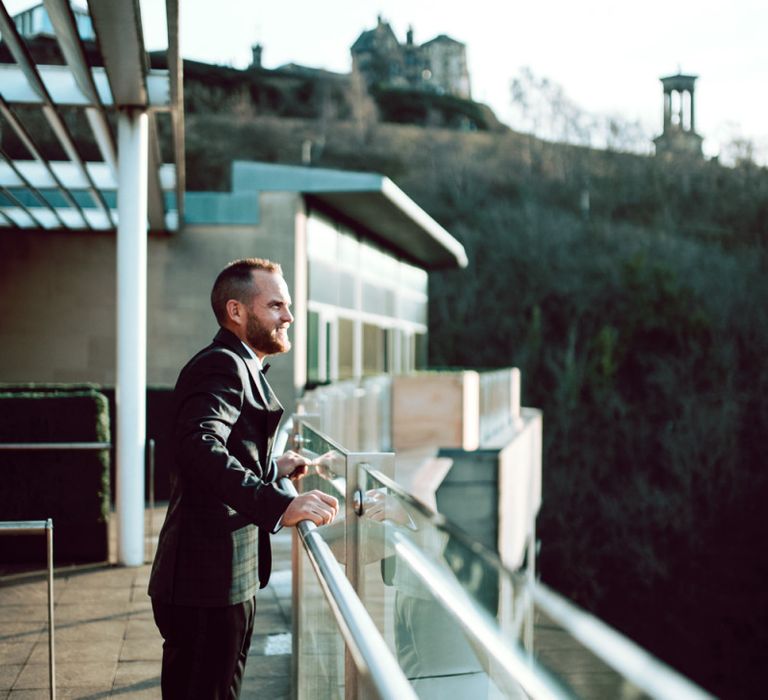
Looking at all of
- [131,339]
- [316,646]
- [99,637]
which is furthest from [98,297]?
[316,646]

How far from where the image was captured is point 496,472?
1650 centimetres

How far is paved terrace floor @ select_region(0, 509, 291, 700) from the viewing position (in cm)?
530

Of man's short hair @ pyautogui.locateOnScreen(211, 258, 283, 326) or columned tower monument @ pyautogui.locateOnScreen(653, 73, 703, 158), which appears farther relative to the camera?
columned tower monument @ pyautogui.locateOnScreen(653, 73, 703, 158)

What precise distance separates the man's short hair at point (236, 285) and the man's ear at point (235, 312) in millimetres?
11

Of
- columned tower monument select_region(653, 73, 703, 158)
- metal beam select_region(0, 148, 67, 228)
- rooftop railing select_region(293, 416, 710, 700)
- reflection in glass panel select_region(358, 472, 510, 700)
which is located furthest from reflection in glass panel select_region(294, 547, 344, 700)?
columned tower monument select_region(653, 73, 703, 158)

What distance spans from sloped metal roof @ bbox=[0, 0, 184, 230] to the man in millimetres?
4002

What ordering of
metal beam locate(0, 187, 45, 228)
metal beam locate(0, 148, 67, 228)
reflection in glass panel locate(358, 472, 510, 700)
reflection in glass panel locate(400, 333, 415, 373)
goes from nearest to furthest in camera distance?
reflection in glass panel locate(358, 472, 510, 700)
metal beam locate(0, 148, 67, 228)
metal beam locate(0, 187, 45, 228)
reflection in glass panel locate(400, 333, 415, 373)

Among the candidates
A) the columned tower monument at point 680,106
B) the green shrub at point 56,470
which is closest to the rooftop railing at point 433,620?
the green shrub at point 56,470

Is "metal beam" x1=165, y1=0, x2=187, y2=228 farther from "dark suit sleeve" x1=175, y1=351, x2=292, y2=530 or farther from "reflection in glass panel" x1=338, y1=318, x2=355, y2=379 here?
"reflection in glass panel" x1=338, y1=318, x2=355, y2=379

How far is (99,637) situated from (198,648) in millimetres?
3637

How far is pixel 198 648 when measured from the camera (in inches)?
117

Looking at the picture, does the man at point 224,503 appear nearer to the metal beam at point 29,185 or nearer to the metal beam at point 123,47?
the metal beam at point 123,47

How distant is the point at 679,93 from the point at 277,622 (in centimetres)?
9779

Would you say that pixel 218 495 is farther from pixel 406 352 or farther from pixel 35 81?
pixel 406 352
